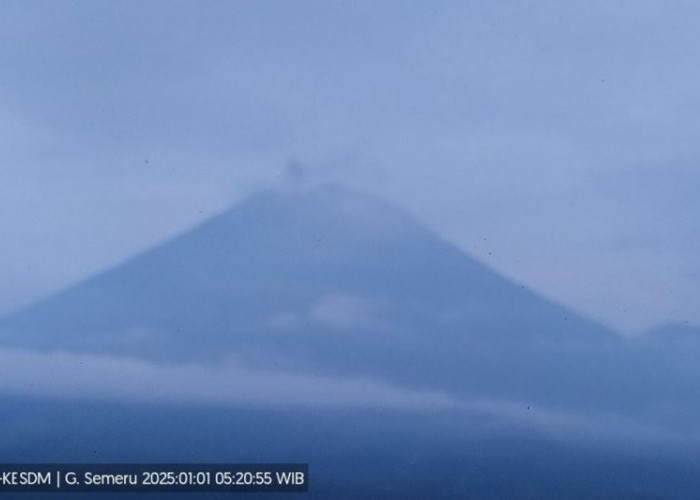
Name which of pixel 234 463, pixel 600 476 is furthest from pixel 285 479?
pixel 600 476

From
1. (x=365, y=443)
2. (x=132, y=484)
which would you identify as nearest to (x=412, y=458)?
(x=365, y=443)

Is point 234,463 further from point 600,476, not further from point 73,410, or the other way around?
point 600,476

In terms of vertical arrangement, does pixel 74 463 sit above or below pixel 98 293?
below

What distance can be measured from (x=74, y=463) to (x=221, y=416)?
0.41m

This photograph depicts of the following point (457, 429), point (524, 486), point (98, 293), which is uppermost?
point (98, 293)

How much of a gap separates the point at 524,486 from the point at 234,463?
77 centimetres

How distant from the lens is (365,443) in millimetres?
2203

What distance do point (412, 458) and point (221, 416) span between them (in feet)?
1.69

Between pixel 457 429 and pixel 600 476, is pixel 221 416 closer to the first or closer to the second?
pixel 457 429

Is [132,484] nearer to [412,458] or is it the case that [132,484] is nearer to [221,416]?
[221,416]

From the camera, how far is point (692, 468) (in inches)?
87.7

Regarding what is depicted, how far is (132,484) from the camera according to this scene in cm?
221

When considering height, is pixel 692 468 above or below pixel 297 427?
below

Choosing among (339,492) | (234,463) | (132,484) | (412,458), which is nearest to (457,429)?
(412,458)
